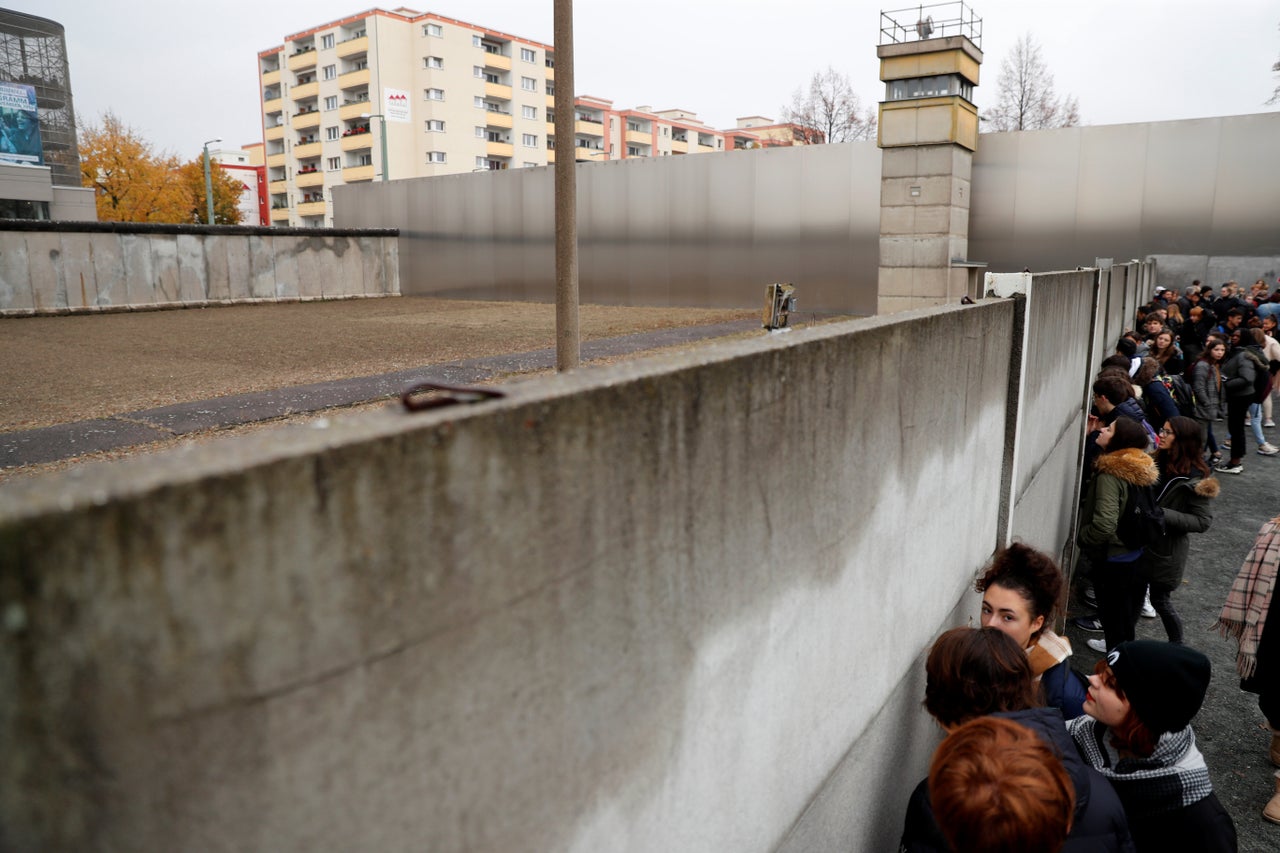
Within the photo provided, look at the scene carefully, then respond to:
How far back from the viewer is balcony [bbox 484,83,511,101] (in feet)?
258

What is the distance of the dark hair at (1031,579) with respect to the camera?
11.4 ft

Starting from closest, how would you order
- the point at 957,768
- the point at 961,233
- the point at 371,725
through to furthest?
1. the point at 371,725
2. the point at 957,768
3. the point at 961,233

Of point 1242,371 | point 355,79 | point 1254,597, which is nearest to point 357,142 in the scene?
point 355,79

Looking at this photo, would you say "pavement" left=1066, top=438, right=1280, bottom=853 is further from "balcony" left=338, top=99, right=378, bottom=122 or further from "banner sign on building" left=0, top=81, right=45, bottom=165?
"balcony" left=338, top=99, right=378, bottom=122

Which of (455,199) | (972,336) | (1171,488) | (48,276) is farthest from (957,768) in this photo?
(455,199)

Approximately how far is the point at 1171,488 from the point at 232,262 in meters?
29.8

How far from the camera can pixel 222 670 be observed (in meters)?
0.93

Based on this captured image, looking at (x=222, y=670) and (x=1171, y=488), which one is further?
(x=1171, y=488)

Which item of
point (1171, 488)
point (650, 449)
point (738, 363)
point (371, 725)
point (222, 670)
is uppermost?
point (738, 363)

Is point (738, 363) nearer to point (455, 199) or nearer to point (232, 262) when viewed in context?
point (232, 262)

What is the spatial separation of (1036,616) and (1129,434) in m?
2.65

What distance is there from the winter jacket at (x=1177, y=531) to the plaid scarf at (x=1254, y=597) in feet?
2.71

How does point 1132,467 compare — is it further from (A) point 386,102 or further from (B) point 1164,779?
(A) point 386,102

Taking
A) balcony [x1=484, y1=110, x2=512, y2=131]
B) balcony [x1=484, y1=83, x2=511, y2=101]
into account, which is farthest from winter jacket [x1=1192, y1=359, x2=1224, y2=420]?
balcony [x1=484, y1=83, x2=511, y2=101]
